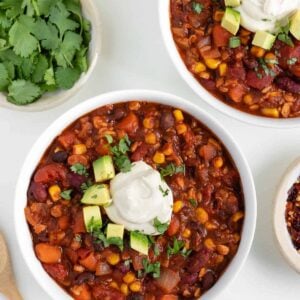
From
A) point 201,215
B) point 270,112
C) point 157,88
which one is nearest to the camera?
point 201,215

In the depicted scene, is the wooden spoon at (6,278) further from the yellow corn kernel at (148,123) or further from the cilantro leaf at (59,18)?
the cilantro leaf at (59,18)

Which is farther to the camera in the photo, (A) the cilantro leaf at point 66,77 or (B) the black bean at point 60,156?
(A) the cilantro leaf at point 66,77

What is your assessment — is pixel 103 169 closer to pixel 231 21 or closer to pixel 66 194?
pixel 66 194

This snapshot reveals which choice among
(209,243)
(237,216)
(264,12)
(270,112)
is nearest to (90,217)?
(209,243)

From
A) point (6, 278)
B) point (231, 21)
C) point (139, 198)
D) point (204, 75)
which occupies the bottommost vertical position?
point (6, 278)

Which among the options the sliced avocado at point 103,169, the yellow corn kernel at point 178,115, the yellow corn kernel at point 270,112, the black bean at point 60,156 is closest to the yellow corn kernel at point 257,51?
the yellow corn kernel at point 270,112

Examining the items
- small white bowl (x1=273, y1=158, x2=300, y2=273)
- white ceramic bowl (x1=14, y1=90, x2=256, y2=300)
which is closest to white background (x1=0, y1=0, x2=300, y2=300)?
small white bowl (x1=273, y1=158, x2=300, y2=273)

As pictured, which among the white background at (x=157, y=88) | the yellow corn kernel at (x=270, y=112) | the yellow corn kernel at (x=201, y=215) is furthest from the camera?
the white background at (x=157, y=88)
